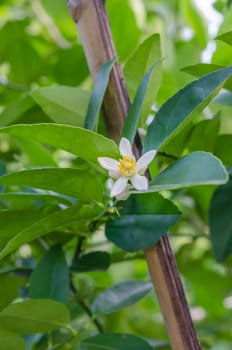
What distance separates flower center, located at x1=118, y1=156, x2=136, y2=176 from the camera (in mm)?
373

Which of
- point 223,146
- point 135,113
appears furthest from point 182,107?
point 223,146

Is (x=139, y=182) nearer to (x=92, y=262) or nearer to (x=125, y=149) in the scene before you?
(x=125, y=149)

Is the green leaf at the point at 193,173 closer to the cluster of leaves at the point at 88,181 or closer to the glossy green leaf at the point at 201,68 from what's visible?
the cluster of leaves at the point at 88,181

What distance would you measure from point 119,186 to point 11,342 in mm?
164

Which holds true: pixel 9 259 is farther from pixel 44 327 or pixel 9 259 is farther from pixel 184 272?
pixel 184 272

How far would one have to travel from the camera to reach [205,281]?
75 cm

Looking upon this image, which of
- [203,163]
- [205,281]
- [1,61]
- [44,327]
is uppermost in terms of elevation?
[1,61]

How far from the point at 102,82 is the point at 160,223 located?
0.11 metres

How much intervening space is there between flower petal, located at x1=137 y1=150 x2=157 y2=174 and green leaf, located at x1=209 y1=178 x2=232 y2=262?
0.14 m

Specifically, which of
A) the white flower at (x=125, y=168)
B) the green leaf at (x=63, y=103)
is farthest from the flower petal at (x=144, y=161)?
the green leaf at (x=63, y=103)

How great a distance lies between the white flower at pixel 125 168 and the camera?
14.7 inches

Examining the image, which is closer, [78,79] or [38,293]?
[38,293]

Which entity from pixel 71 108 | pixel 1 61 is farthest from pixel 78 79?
pixel 71 108

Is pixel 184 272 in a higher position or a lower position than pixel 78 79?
lower
